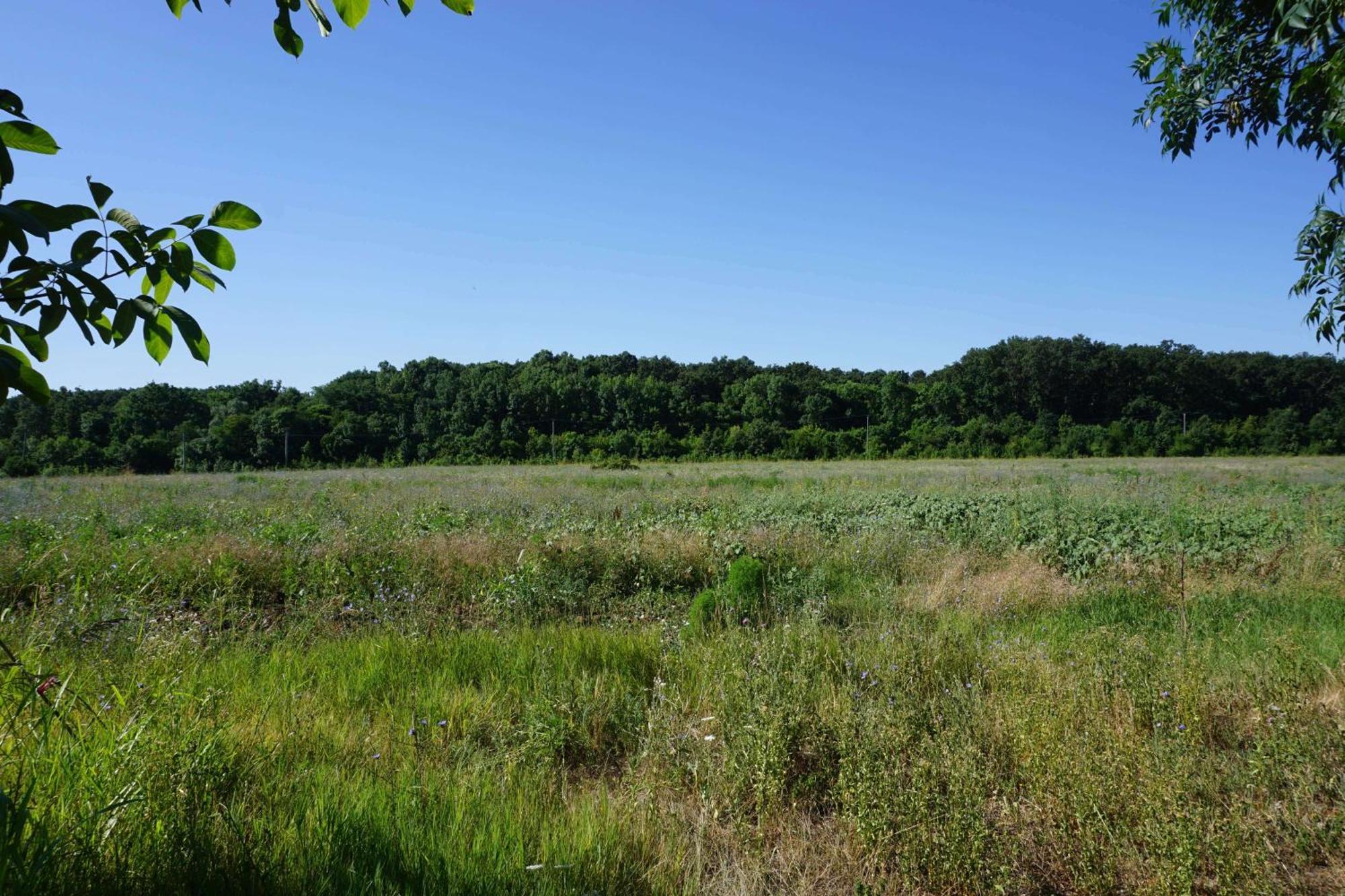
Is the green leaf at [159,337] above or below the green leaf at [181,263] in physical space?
below

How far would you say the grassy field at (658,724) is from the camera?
8.45ft

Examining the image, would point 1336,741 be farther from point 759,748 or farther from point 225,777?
point 225,777

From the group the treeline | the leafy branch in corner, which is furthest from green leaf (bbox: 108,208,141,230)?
the treeline

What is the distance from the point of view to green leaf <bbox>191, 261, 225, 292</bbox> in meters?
1.77

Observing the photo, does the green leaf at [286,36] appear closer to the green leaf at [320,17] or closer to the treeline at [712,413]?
the green leaf at [320,17]

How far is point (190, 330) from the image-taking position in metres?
1.46

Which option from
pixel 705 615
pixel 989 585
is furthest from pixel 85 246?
pixel 989 585

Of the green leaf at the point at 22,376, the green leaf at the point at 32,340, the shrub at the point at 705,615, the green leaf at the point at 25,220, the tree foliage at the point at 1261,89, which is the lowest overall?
the shrub at the point at 705,615

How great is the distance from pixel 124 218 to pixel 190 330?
0.94 ft

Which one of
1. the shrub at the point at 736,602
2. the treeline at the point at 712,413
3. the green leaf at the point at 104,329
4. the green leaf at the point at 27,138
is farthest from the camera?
the treeline at the point at 712,413

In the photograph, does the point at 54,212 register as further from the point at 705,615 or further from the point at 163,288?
the point at 705,615

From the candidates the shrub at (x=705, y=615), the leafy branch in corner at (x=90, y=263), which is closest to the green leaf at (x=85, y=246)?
the leafy branch in corner at (x=90, y=263)

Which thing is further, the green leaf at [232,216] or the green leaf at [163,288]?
the green leaf at [163,288]

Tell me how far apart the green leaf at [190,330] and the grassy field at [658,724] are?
121cm
